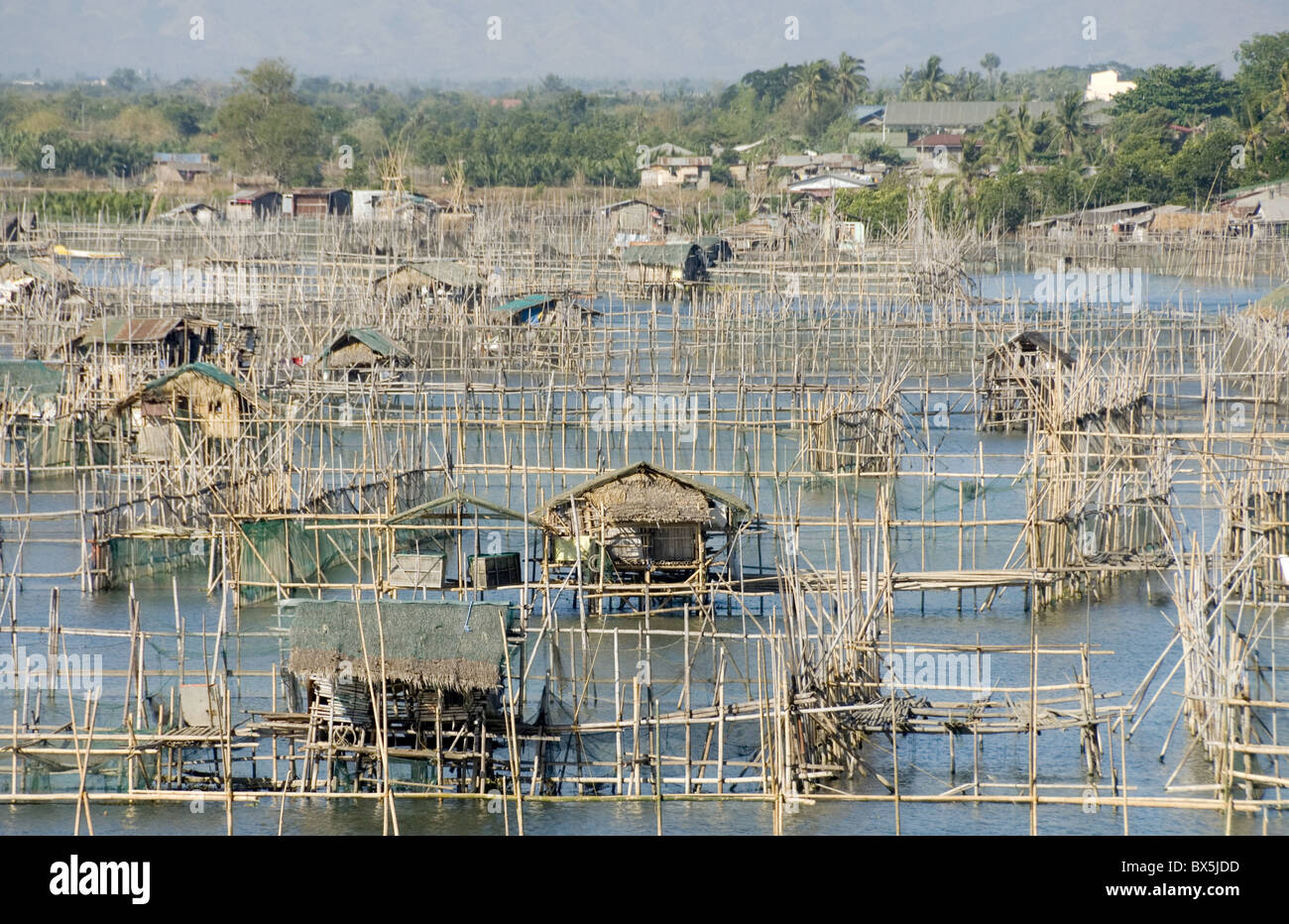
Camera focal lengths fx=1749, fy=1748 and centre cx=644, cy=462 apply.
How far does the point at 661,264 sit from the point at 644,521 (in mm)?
23410

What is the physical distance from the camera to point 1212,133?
161 feet

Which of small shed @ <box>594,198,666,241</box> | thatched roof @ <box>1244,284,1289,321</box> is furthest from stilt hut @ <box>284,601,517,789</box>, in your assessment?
small shed @ <box>594,198,666,241</box>

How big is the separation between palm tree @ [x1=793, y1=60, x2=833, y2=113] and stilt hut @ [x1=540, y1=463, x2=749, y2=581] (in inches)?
2436

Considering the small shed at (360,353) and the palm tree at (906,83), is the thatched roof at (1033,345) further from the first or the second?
the palm tree at (906,83)

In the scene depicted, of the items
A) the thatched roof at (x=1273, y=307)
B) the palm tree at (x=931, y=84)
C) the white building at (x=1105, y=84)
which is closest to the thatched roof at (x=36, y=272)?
the thatched roof at (x=1273, y=307)

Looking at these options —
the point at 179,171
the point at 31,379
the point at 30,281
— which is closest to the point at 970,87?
the point at 179,171

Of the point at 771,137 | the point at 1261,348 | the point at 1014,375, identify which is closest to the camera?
the point at 1261,348

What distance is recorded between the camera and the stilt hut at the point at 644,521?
50.9ft

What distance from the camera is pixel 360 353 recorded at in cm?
2686

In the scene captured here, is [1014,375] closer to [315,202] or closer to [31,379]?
[31,379]

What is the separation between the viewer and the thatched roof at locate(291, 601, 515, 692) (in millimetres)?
11586

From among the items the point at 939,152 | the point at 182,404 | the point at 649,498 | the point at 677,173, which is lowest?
the point at 649,498

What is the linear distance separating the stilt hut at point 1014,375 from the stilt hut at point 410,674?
46.7 feet
